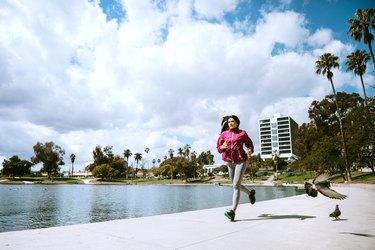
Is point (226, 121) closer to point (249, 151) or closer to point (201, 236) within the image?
point (249, 151)

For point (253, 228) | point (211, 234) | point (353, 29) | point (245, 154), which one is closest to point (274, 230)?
point (253, 228)

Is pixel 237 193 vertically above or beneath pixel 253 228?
above

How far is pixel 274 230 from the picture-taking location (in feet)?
13.3

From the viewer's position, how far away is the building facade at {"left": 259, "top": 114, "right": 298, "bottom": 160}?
504 ft

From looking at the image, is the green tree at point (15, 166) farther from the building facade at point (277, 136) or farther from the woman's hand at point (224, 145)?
the woman's hand at point (224, 145)

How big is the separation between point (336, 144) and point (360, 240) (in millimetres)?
43861

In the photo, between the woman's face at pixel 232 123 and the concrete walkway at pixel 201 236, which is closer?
the concrete walkway at pixel 201 236

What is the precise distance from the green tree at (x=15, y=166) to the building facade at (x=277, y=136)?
4588 inches

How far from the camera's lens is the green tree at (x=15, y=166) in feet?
346

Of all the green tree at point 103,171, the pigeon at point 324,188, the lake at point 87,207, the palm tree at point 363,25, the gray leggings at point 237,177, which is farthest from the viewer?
the green tree at point 103,171

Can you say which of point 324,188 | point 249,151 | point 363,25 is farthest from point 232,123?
point 363,25

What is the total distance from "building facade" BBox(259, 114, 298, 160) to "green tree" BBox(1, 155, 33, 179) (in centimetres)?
11652

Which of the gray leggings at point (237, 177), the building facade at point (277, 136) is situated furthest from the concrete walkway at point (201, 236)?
the building facade at point (277, 136)

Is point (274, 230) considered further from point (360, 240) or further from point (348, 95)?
point (348, 95)
